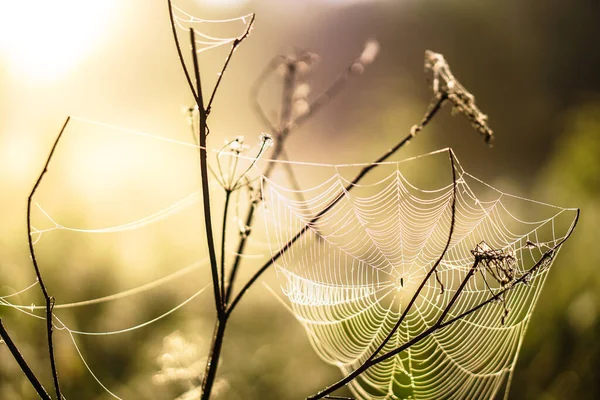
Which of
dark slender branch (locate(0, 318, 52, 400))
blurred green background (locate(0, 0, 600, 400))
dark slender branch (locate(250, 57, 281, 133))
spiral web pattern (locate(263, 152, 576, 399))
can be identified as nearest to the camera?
dark slender branch (locate(0, 318, 52, 400))

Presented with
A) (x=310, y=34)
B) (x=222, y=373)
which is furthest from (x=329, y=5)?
(x=222, y=373)

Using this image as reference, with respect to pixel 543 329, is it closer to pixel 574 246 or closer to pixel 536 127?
pixel 574 246

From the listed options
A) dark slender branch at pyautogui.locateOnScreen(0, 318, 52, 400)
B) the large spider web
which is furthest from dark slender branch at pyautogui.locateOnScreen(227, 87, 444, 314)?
dark slender branch at pyautogui.locateOnScreen(0, 318, 52, 400)

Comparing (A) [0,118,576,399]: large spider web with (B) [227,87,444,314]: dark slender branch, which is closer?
(B) [227,87,444,314]: dark slender branch

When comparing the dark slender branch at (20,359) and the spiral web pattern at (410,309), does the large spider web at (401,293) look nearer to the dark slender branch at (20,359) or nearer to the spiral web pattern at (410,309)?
the spiral web pattern at (410,309)

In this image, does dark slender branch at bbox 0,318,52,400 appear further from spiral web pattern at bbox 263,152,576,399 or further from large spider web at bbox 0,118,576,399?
spiral web pattern at bbox 263,152,576,399

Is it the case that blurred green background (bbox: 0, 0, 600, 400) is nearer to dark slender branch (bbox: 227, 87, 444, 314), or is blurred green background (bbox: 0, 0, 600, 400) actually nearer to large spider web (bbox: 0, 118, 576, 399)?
large spider web (bbox: 0, 118, 576, 399)

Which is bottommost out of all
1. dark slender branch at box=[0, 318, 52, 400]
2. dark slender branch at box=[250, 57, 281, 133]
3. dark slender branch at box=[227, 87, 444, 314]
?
dark slender branch at box=[0, 318, 52, 400]

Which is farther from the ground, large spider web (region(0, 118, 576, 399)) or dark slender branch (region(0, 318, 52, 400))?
large spider web (region(0, 118, 576, 399))

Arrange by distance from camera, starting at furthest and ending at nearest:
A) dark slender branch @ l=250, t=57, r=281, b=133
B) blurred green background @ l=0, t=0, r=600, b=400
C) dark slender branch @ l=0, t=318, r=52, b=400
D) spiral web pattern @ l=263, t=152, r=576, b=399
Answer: blurred green background @ l=0, t=0, r=600, b=400, spiral web pattern @ l=263, t=152, r=576, b=399, dark slender branch @ l=250, t=57, r=281, b=133, dark slender branch @ l=0, t=318, r=52, b=400

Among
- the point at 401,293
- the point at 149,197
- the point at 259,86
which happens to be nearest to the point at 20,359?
the point at 259,86
